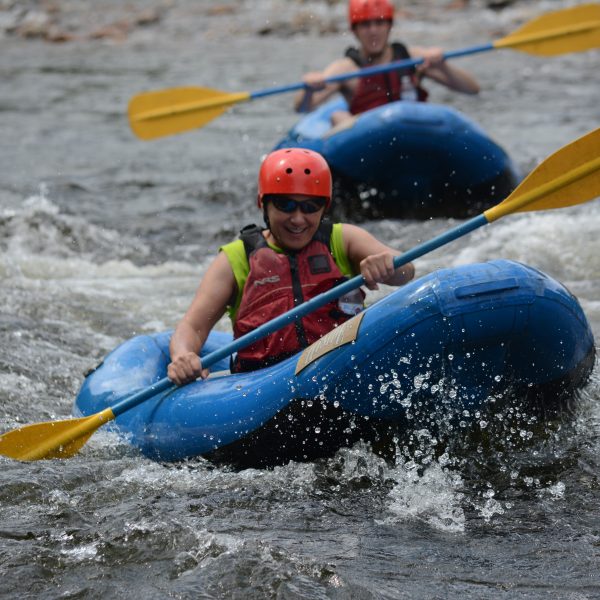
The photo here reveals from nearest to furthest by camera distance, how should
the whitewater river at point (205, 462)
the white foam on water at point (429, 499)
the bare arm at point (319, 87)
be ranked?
the whitewater river at point (205, 462) < the white foam on water at point (429, 499) < the bare arm at point (319, 87)

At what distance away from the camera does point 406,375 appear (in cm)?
358

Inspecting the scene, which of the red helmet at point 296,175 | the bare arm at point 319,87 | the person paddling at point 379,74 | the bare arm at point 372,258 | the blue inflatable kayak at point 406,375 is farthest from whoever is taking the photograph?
the bare arm at point 319,87

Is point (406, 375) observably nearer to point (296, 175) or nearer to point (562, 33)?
point (296, 175)

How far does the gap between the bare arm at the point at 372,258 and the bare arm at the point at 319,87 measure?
3947mm

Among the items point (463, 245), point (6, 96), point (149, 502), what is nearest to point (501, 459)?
point (149, 502)

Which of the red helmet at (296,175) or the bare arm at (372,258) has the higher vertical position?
the red helmet at (296,175)

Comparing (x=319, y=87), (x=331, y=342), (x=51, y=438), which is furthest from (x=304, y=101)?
(x=331, y=342)

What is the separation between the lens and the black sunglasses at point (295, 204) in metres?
4.11

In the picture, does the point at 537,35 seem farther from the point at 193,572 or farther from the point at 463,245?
the point at 193,572

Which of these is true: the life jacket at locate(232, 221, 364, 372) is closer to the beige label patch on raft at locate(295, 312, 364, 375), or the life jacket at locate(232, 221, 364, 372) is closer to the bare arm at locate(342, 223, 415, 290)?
the bare arm at locate(342, 223, 415, 290)

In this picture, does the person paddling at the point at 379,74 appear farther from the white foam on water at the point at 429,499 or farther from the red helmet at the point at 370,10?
the white foam on water at the point at 429,499

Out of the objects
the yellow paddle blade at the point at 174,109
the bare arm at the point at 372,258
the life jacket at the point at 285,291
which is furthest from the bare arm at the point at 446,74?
the life jacket at the point at 285,291

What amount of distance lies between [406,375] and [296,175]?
0.88m

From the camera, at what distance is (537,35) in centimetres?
793
